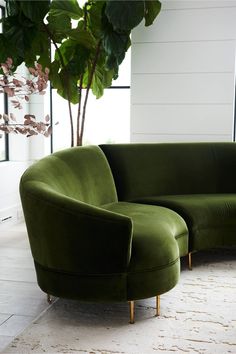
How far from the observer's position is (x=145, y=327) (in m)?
2.43

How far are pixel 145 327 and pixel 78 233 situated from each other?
64 centimetres

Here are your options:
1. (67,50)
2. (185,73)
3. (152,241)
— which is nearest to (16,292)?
(152,241)

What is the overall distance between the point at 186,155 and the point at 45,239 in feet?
6.73

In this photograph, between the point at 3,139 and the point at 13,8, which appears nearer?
the point at 13,8

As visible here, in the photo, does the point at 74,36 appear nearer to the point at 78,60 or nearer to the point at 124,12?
the point at 78,60

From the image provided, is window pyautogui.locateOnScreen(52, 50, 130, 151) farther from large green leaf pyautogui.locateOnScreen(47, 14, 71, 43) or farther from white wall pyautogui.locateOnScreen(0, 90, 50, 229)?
large green leaf pyautogui.locateOnScreen(47, 14, 71, 43)

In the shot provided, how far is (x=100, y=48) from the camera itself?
4035 millimetres

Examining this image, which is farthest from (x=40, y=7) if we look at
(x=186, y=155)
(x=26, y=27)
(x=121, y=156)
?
(x=186, y=155)

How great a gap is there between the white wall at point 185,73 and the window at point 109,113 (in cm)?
21

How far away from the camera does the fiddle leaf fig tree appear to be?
11.6ft

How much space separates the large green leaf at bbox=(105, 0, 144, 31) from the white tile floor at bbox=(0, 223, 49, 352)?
A: 2014 mm

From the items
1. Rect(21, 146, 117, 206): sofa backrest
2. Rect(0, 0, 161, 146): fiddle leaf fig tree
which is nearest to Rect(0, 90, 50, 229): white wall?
Rect(0, 0, 161, 146): fiddle leaf fig tree

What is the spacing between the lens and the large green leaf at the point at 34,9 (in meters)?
3.53

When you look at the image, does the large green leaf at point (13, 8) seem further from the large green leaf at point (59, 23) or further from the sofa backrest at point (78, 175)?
the sofa backrest at point (78, 175)
